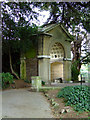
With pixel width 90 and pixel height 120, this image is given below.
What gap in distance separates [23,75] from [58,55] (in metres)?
4.64

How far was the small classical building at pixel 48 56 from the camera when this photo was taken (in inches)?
473

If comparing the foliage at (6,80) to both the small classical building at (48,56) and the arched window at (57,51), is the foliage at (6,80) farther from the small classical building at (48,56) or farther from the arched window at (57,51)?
the arched window at (57,51)

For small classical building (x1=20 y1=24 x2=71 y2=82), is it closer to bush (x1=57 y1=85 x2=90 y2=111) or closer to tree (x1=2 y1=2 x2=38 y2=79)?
tree (x1=2 y1=2 x2=38 y2=79)

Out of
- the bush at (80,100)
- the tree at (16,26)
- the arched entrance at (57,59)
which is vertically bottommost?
the bush at (80,100)

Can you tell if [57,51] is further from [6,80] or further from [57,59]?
[6,80]

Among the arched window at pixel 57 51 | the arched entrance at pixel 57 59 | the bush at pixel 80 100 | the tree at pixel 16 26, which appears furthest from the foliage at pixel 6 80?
the arched window at pixel 57 51

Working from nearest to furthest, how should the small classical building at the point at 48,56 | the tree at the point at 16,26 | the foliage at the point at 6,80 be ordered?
the tree at the point at 16,26 < the foliage at the point at 6,80 < the small classical building at the point at 48,56

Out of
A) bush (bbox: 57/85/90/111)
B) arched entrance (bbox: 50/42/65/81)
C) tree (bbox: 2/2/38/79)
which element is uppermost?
tree (bbox: 2/2/38/79)

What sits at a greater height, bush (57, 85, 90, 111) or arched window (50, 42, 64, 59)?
arched window (50, 42, 64, 59)

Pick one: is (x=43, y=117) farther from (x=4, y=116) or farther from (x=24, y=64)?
(x=24, y=64)

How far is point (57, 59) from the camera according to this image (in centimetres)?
1458

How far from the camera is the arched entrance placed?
47.2ft

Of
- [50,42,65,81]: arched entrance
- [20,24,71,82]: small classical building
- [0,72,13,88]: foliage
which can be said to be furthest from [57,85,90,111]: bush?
[50,42,65,81]: arched entrance

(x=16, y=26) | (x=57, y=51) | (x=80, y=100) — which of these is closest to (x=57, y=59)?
(x=57, y=51)
